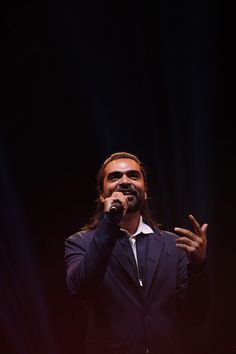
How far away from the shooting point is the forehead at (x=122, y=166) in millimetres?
1763

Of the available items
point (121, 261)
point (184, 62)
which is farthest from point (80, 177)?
point (121, 261)

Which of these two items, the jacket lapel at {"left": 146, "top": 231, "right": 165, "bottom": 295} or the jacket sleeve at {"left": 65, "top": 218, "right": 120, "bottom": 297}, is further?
the jacket lapel at {"left": 146, "top": 231, "right": 165, "bottom": 295}

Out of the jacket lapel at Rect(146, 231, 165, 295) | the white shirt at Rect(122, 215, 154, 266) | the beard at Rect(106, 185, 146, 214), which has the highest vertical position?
the beard at Rect(106, 185, 146, 214)

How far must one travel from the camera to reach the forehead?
1763 millimetres

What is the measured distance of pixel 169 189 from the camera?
8.88 feet

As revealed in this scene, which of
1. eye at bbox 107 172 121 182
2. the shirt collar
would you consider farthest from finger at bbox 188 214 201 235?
eye at bbox 107 172 121 182

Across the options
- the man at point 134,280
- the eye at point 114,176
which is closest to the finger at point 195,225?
the man at point 134,280

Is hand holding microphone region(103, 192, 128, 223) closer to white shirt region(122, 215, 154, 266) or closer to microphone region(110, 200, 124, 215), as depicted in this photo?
microphone region(110, 200, 124, 215)

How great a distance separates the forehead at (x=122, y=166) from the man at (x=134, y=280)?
4 cm

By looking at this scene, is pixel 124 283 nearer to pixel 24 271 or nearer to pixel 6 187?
pixel 24 271

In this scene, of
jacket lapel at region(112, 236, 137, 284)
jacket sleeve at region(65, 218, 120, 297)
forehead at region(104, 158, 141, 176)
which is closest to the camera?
jacket sleeve at region(65, 218, 120, 297)

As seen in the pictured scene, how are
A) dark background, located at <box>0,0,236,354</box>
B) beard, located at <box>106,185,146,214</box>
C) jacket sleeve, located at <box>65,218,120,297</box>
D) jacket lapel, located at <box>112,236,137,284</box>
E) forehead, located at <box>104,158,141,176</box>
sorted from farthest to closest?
dark background, located at <box>0,0,236,354</box> → forehead, located at <box>104,158,141,176</box> → beard, located at <box>106,185,146,214</box> → jacket lapel, located at <box>112,236,137,284</box> → jacket sleeve, located at <box>65,218,120,297</box>

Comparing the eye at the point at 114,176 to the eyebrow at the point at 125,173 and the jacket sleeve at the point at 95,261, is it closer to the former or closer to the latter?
the eyebrow at the point at 125,173

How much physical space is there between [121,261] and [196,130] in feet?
4.49
